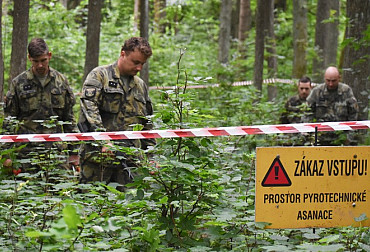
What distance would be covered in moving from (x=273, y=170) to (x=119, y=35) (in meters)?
26.8

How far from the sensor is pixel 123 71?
7121 millimetres

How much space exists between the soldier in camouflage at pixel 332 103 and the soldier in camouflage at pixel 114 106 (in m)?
4.66

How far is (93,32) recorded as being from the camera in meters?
12.0

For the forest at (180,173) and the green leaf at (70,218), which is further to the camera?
the forest at (180,173)

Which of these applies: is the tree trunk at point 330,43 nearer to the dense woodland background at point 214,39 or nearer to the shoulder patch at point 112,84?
the dense woodland background at point 214,39

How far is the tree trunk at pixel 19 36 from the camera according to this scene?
10.1m

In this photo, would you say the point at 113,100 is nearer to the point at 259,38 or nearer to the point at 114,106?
the point at 114,106

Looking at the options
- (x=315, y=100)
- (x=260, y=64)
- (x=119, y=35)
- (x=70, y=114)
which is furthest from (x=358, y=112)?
(x=119, y=35)

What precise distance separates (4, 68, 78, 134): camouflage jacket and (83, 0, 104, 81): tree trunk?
410 centimetres

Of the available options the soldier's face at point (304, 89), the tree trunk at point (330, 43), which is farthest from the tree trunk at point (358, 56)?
the tree trunk at point (330, 43)

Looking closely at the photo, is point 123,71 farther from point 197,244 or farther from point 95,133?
point 197,244

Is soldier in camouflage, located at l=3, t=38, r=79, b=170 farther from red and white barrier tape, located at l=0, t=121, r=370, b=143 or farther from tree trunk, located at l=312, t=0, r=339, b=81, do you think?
tree trunk, located at l=312, t=0, r=339, b=81

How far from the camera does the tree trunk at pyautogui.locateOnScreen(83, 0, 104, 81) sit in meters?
11.7

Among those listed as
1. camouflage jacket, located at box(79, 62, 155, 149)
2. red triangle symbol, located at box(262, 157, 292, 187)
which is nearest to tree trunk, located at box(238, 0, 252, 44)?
camouflage jacket, located at box(79, 62, 155, 149)
